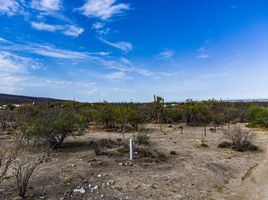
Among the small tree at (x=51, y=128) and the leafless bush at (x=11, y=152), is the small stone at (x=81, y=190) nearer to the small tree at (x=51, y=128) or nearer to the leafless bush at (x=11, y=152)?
the leafless bush at (x=11, y=152)

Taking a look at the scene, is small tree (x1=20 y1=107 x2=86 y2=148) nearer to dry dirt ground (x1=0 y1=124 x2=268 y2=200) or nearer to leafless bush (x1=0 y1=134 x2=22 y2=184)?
dry dirt ground (x1=0 y1=124 x2=268 y2=200)

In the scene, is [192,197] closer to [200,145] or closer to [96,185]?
[96,185]

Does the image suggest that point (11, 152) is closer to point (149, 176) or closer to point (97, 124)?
point (149, 176)

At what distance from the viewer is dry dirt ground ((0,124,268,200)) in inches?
400

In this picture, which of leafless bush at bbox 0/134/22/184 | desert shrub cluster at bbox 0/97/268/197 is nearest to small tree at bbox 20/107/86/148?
desert shrub cluster at bbox 0/97/268/197

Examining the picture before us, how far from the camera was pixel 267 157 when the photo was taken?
645 inches

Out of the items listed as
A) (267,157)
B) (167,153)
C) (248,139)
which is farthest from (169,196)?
(248,139)

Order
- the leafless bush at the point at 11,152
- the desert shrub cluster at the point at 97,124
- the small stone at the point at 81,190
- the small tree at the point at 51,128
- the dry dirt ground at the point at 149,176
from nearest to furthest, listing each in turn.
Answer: the leafless bush at the point at 11,152
the small stone at the point at 81,190
the dry dirt ground at the point at 149,176
the desert shrub cluster at the point at 97,124
the small tree at the point at 51,128

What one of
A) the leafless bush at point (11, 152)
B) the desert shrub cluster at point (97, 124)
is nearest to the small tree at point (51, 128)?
the desert shrub cluster at point (97, 124)

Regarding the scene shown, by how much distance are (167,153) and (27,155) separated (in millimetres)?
7482

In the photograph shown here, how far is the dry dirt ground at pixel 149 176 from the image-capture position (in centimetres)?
1015

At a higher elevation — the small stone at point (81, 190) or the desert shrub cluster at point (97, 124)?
the desert shrub cluster at point (97, 124)

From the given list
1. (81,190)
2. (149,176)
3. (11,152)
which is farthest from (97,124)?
(11,152)

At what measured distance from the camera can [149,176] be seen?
1195 cm
